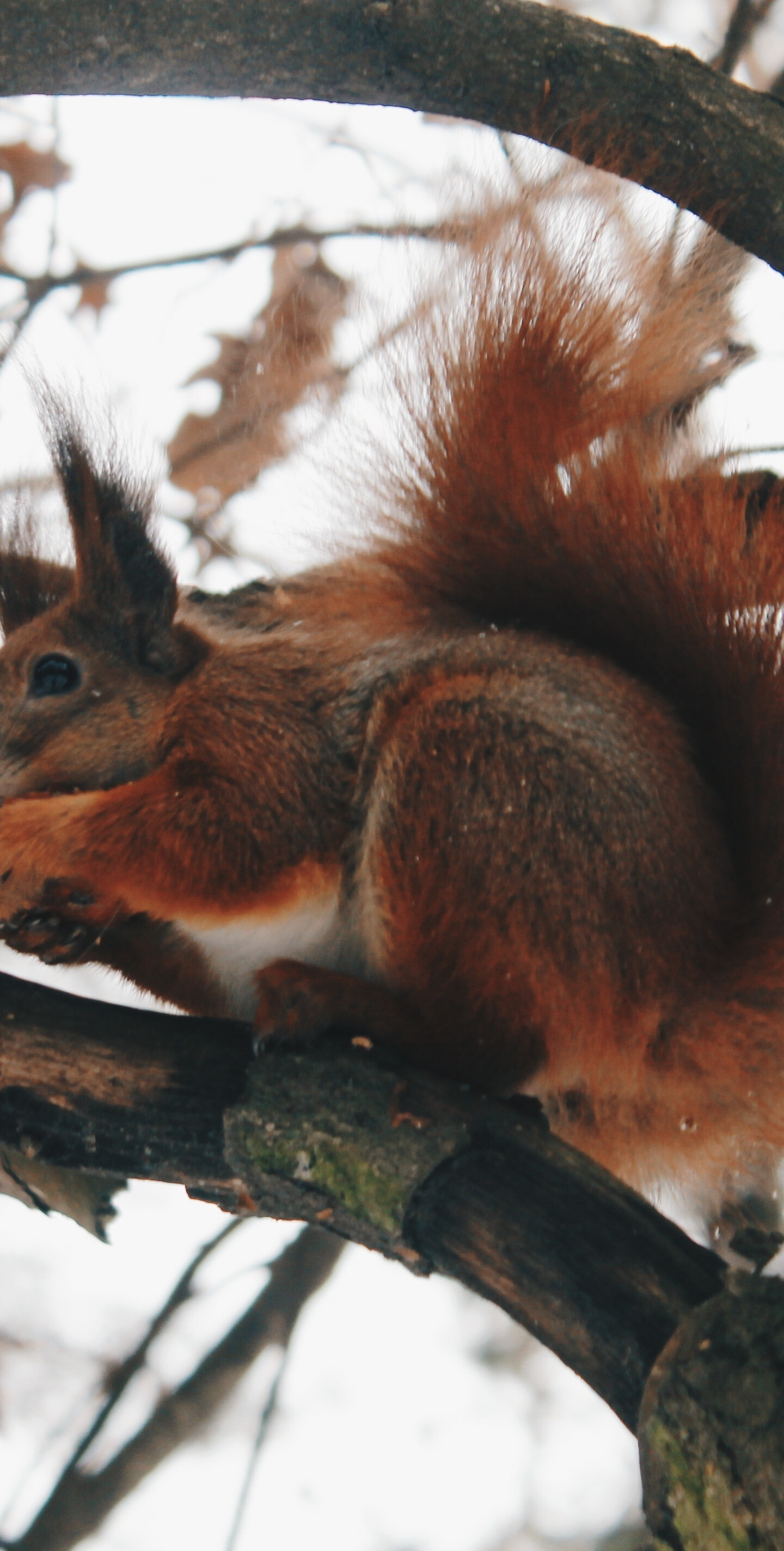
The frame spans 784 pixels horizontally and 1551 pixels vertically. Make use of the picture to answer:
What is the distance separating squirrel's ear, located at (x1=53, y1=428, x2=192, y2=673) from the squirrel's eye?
10 cm

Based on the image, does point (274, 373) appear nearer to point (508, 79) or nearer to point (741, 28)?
point (508, 79)

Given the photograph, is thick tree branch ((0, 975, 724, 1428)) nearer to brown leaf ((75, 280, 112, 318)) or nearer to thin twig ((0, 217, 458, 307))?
thin twig ((0, 217, 458, 307))

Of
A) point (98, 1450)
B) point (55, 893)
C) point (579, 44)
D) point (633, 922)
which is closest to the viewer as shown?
point (633, 922)

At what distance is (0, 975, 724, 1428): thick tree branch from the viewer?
4.39ft

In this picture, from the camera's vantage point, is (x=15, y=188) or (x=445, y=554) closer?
(x=445, y=554)

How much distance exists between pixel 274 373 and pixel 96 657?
611 millimetres

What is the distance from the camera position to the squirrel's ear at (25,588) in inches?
89.1

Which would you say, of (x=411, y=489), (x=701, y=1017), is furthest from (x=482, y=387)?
(x=701, y=1017)

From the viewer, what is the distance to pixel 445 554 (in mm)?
2020

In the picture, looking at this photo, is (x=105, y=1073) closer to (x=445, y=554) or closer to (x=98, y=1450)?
(x=445, y=554)

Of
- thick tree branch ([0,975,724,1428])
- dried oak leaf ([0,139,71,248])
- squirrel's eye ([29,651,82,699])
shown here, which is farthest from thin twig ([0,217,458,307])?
thick tree branch ([0,975,724,1428])

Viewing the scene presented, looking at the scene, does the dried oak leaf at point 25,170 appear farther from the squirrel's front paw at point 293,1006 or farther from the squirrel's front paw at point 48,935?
the squirrel's front paw at point 293,1006

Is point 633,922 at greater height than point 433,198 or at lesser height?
lesser

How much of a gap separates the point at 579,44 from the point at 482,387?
0.59 m
